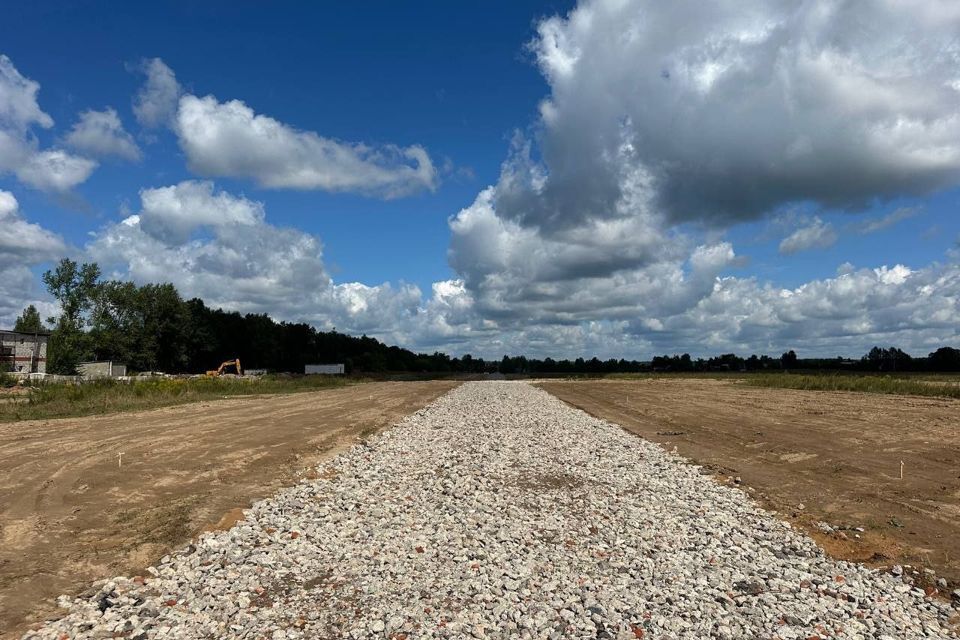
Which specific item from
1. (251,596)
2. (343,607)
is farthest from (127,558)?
(343,607)

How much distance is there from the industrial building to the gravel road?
89146mm

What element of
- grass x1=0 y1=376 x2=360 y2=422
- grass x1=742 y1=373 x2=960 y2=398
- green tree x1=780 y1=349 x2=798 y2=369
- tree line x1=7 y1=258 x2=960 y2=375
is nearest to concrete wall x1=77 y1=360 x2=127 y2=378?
tree line x1=7 y1=258 x2=960 y2=375

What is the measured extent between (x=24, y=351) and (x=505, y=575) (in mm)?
99239

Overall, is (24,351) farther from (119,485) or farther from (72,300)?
(119,485)

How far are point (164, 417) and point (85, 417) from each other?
167 inches

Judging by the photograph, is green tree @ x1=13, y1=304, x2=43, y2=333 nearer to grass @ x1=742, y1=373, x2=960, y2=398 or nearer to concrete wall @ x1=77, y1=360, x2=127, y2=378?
concrete wall @ x1=77, y1=360, x2=127, y2=378

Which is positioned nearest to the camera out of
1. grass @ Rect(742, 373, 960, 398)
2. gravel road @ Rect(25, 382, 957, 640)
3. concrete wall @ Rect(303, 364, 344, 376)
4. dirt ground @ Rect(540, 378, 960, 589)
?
gravel road @ Rect(25, 382, 957, 640)

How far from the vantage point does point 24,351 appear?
84.5 m

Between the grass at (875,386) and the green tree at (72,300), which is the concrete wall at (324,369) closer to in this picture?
the green tree at (72,300)

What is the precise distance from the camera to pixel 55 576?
9977 millimetres

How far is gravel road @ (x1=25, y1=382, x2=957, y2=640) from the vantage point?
27.3 ft

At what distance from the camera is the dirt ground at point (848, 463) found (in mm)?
12406

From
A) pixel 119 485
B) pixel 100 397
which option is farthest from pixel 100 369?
pixel 119 485

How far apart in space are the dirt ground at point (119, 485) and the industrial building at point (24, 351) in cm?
6656
